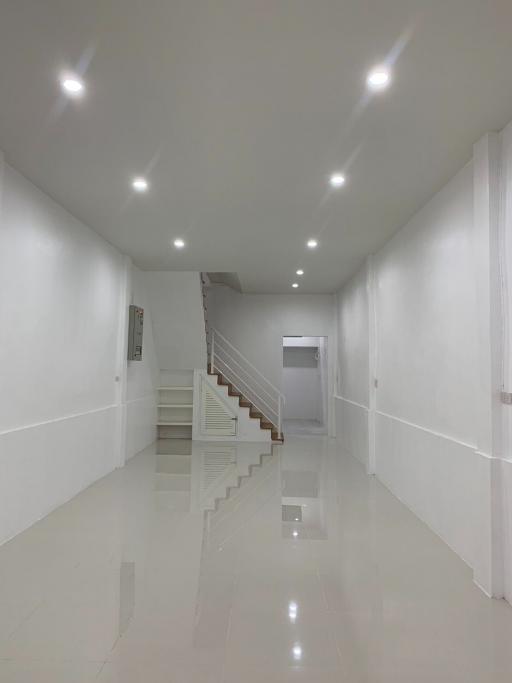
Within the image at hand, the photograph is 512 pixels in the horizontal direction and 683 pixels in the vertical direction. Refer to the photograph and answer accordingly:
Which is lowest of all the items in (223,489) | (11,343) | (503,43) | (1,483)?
(223,489)

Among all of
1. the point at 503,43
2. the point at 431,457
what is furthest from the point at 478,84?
the point at 431,457

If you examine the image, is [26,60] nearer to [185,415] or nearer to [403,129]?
[403,129]

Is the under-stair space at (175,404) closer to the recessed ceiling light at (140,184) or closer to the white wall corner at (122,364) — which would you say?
the white wall corner at (122,364)

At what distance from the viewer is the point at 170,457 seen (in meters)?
7.49

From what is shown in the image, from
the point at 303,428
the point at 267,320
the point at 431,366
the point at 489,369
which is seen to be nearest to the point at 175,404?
the point at 267,320

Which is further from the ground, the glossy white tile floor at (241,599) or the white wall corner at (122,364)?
the white wall corner at (122,364)

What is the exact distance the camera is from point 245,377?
Answer: 10391 millimetres

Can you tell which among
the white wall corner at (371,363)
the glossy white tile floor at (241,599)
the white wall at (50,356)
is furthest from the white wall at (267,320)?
the glossy white tile floor at (241,599)

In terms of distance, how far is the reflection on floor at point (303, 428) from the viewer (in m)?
10.6

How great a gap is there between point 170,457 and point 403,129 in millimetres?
6024

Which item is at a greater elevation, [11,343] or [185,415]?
[11,343]

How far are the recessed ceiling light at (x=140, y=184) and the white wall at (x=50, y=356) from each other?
0.95 metres

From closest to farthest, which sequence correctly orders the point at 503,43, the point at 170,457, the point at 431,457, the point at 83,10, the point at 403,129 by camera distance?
the point at 83,10, the point at 503,43, the point at 403,129, the point at 431,457, the point at 170,457

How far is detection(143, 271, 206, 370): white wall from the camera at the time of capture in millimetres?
8273
